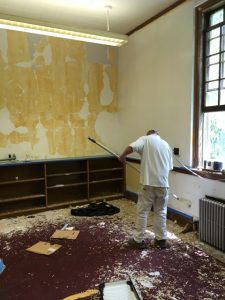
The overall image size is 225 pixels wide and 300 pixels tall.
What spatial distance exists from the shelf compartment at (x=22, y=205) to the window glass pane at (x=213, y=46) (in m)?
3.37

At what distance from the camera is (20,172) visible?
4.39m

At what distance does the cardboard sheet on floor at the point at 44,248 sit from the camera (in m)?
2.94

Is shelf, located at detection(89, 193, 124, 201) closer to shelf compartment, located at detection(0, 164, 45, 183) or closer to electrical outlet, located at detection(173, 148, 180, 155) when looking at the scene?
shelf compartment, located at detection(0, 164, 45, 183)

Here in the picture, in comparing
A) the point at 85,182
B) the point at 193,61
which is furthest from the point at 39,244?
the point at 193,61

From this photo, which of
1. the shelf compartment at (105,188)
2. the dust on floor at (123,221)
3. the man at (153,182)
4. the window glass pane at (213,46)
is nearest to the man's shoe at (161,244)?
the man at (153,182)

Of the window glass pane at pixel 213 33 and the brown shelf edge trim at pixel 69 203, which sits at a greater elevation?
the window glass pane at pixel 213 33


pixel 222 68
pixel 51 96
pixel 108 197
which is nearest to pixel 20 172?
pixel 51 96

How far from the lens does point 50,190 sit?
4.61 metres

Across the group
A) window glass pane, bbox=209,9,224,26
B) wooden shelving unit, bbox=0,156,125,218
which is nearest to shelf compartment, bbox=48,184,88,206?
wooden shelving unit, bbox=0,156,125,218

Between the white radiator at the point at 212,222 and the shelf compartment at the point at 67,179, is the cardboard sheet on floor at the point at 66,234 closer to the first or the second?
the shelf compartment at the point at 67,179

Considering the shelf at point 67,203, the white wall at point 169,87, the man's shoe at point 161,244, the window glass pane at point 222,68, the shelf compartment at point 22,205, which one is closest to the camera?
the man's shoe at point 161,244

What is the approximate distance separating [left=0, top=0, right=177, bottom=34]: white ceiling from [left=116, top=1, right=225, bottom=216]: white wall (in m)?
0.25

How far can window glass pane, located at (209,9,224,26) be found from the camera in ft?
10.3

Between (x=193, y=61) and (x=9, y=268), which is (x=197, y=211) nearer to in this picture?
(x=193, y=61)
